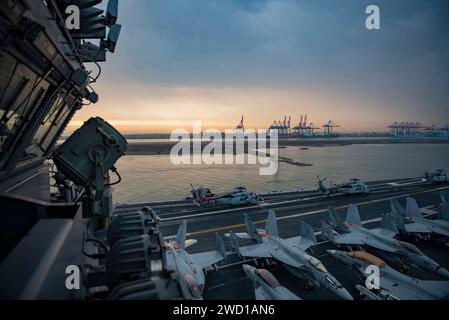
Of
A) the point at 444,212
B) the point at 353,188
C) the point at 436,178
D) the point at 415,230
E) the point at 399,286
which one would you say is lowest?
the point at 399,286

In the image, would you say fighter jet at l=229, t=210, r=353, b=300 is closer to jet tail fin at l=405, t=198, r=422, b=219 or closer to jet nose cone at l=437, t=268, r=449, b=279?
jet nose cone at l=437, t=268, r=449, b=279

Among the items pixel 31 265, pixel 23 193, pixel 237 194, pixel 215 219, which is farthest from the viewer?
pixel 237 194

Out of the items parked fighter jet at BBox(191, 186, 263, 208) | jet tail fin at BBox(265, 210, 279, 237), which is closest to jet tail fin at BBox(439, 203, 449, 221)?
jet tail fin at BBox(265, 210, 279, 237)

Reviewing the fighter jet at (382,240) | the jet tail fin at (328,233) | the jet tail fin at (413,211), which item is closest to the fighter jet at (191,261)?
the jet tail fin at (328,233)

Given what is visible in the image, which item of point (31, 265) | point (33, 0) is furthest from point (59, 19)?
point (31, 265)

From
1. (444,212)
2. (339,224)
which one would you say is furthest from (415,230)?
(339,224)

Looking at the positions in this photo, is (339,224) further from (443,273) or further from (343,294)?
(343,294)

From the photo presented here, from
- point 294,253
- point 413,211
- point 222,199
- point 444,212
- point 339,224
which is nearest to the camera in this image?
point 294,253
